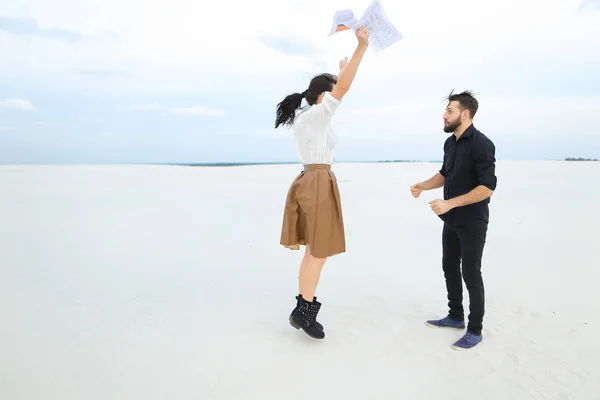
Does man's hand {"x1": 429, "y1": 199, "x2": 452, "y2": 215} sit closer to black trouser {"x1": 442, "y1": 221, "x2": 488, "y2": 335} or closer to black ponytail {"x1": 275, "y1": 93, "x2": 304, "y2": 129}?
black trouser {"x1": 442, "y1": 221, "x2": 488, "y2": 335}

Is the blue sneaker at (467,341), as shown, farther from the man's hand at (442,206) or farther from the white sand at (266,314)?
the man's hand at (442,206)

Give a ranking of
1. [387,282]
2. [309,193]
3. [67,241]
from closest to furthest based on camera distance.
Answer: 1. [309,193]
2. [387,282]
3. [67,241]

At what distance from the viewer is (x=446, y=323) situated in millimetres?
3482

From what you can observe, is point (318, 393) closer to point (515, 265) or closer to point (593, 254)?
point (515, 265)

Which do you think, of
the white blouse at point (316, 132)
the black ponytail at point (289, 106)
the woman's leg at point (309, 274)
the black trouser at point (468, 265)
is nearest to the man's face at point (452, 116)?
the black trouser at point (468, 265)

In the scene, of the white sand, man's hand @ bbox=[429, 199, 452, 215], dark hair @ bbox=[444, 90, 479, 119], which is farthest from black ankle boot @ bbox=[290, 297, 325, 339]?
dark hair @ bbox=[444, 90, 479, 119]

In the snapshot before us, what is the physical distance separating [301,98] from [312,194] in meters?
0.71

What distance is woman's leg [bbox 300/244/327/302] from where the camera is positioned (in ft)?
10.00

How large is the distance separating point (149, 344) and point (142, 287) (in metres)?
1.29

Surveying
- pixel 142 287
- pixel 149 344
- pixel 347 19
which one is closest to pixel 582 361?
pixel 347 19

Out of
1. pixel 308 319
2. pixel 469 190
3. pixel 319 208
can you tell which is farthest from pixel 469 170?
pixel 308 319

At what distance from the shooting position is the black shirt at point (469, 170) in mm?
2914

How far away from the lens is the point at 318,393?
8.35ft

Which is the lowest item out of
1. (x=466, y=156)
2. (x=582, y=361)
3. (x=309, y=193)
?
(x=582, y=361)
